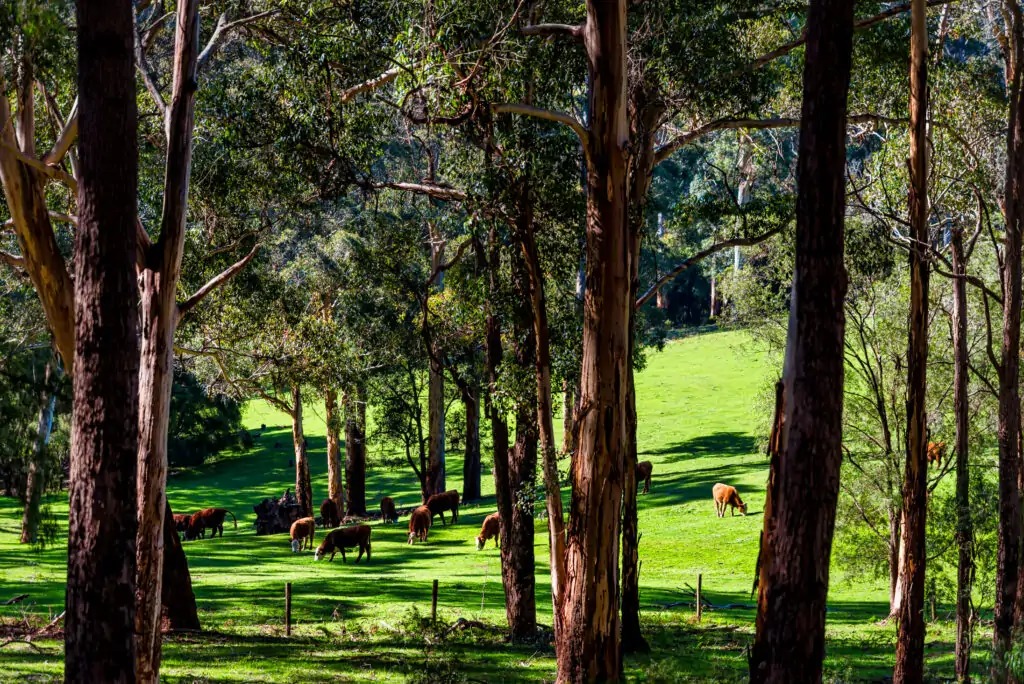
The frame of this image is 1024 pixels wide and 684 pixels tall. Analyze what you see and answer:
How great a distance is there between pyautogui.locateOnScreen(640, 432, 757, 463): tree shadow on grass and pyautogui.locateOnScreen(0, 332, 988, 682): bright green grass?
13 centimetres

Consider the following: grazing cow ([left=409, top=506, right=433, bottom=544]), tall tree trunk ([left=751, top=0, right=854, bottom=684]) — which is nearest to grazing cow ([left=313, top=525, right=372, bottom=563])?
grazing cow ([left=409, top=506, right=433, bottom=544])

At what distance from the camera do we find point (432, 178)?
17.7 meters

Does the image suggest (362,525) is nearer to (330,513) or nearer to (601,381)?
(330,513)

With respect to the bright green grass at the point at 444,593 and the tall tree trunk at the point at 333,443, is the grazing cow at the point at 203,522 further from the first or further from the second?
the tall tree trunk at the point at 333,443

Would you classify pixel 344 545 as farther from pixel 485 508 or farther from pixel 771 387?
pixel 771 387

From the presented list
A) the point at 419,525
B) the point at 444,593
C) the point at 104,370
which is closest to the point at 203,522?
the point at 419,525

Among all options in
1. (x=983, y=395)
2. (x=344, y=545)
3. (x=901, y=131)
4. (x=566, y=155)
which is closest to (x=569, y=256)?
(x=566, y=155)

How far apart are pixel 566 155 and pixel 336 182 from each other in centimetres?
313

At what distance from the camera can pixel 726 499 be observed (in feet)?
118

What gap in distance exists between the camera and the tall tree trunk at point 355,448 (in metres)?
37.5

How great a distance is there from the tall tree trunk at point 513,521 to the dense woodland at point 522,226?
0.06 meters

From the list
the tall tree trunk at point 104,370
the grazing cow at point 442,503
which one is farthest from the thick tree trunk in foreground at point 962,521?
the grazing cow at point 442,503

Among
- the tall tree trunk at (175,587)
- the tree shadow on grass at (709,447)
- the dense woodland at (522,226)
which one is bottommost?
the tall tree trunk at (175,587)

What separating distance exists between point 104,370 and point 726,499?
30.0m
